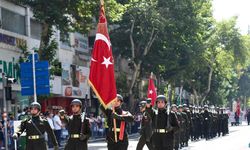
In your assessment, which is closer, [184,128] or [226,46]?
[184,128]

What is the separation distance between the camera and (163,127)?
14711 millimetres

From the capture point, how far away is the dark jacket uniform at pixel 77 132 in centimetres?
1384

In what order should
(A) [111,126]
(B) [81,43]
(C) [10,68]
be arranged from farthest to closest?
(B) [81,43] → (C) [10,68] → (A) [111,126]

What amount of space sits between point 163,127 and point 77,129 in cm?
213

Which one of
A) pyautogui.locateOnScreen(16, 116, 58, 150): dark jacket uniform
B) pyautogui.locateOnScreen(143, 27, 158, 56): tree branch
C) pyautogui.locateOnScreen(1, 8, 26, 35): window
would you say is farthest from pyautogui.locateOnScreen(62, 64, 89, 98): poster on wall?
pyautogui.locateOnScreen(16, 116, 58, 150): dark jacket uniform

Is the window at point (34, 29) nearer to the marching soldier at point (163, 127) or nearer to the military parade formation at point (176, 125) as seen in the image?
the military parade formation at point (176, 125)

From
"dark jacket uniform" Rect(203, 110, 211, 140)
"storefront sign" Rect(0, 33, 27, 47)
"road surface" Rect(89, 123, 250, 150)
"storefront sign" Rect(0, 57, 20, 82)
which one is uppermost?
"storefront sign" Rect(0, 33, 27, 47)

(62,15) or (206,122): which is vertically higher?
(62,15)

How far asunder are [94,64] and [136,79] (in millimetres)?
32525

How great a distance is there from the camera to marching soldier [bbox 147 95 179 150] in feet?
47.8

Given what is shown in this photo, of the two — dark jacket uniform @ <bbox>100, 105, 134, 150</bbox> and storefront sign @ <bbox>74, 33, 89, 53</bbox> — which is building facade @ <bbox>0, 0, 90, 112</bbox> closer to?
storefront sign @ <bbox>74, 33, 89, 53</bbox>

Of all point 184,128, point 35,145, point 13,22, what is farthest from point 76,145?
point 13,22

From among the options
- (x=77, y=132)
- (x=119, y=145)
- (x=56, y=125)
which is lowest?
(x=56, y=125)

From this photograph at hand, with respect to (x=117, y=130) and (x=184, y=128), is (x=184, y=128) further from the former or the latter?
(x=117, y=130)
